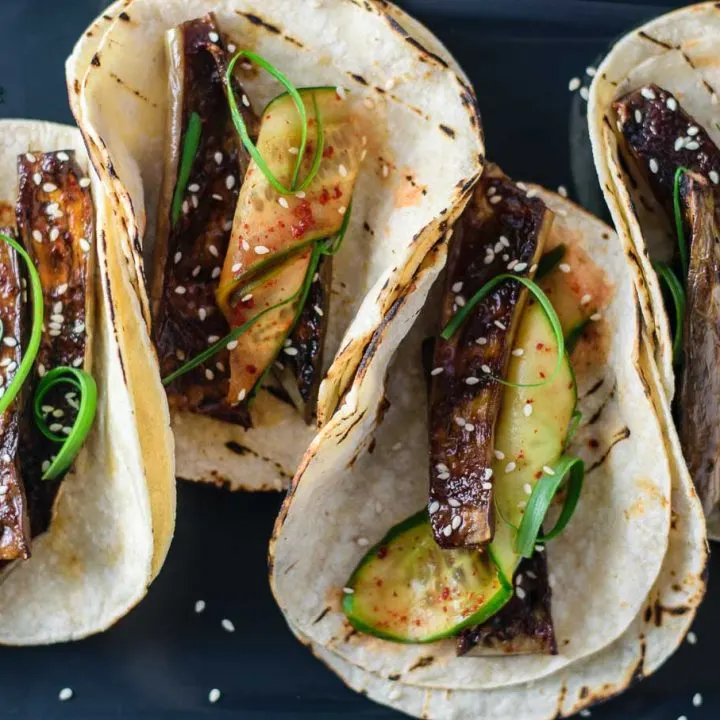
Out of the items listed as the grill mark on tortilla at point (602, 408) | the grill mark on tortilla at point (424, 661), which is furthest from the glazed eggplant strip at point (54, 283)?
the grill mark on tortilla at point (602, 408)

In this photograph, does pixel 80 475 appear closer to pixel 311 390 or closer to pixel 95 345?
pixel 95 345

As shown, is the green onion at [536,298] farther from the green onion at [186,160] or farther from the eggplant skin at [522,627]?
the green onion at [186,160]

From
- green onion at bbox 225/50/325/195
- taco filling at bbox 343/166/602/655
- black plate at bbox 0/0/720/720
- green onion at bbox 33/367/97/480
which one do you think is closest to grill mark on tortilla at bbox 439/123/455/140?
taco filling at bbox 343/166/602/655

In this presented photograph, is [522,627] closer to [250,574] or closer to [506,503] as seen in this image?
[506,503]

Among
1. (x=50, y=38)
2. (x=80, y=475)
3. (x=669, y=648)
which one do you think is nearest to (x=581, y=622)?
(x=669, y=648)

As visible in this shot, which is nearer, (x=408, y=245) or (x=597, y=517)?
(x=408, y=245)
